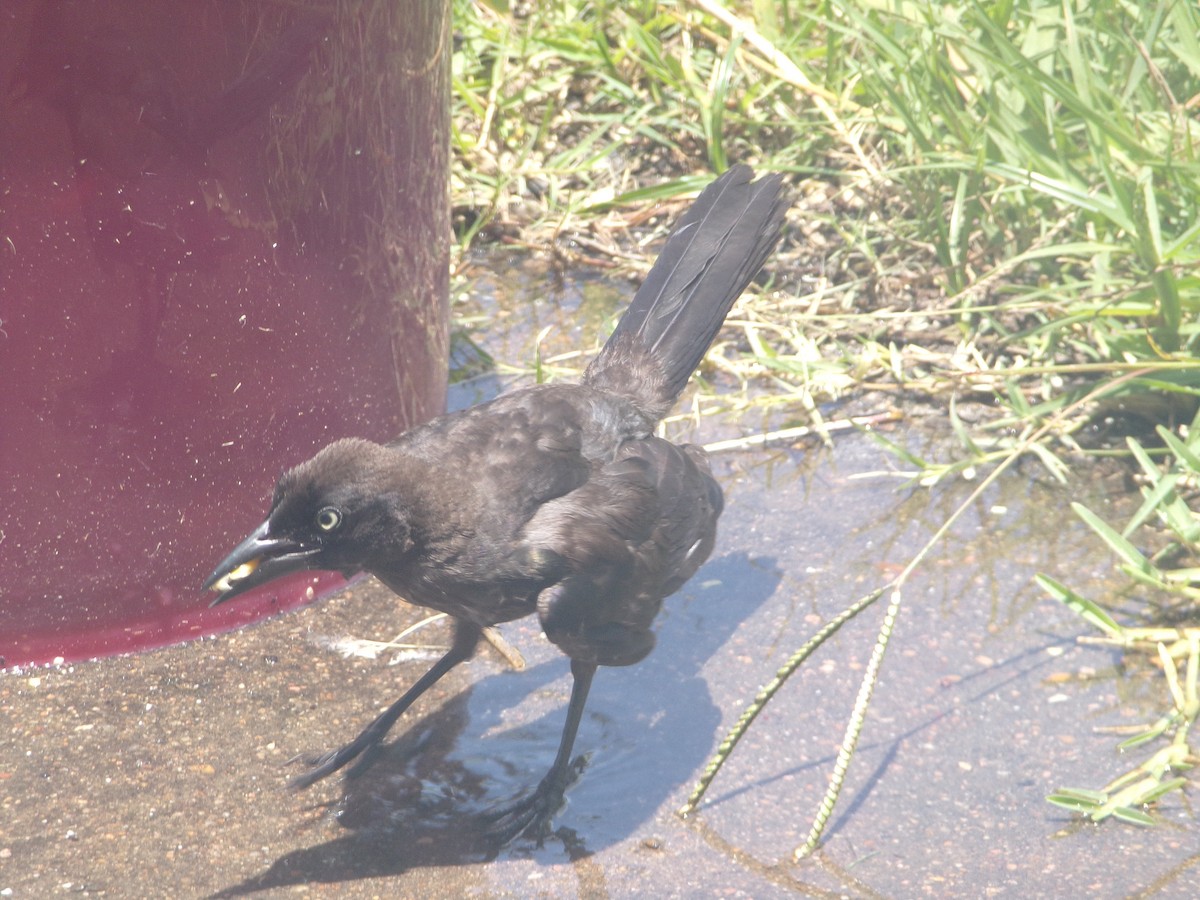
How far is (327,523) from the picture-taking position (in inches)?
108

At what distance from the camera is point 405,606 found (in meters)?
3.67

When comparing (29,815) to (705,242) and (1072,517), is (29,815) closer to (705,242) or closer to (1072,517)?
(705,242)

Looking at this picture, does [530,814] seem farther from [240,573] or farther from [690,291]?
[690,291]

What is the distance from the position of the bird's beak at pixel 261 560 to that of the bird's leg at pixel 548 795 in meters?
0.64

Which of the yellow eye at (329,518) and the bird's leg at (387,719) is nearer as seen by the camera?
the yellow eye at (329,518)

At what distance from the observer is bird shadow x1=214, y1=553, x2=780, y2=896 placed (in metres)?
2.77

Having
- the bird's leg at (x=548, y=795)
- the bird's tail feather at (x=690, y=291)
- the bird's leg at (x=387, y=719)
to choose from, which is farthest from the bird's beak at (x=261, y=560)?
the bird's tail feather at (x=690, y=291)

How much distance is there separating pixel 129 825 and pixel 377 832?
1.62 feet

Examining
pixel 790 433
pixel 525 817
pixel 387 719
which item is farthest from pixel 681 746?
pixel 790 433

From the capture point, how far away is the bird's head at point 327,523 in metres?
2.74

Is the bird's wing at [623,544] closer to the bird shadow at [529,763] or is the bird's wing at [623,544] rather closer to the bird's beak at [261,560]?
the bird shadow at [529,763]

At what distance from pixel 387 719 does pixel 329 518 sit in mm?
567

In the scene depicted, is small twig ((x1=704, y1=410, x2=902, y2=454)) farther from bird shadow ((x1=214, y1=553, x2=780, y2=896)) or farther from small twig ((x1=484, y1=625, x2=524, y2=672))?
small twig ((x1=484, y1=625, x2=524, y2=672))

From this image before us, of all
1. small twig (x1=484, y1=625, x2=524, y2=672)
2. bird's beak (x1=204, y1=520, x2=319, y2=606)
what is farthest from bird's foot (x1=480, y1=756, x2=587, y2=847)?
bird's beak (x1=204, y1=520, x2=319, y2=606)
